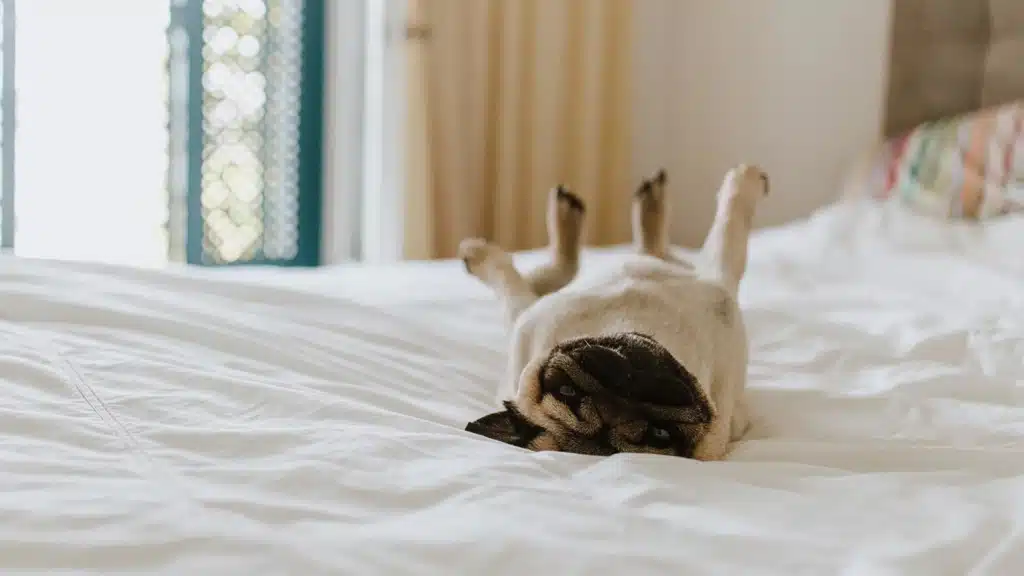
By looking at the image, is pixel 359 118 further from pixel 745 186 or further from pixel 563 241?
pixel 745 186

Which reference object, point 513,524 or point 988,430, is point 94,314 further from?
point 988,430

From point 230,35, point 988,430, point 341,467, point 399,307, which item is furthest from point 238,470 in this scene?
point 230,35

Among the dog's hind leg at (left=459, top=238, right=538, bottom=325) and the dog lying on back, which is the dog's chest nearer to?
the dog lying on back

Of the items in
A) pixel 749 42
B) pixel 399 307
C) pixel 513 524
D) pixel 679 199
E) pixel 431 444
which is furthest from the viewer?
pixel 679 199

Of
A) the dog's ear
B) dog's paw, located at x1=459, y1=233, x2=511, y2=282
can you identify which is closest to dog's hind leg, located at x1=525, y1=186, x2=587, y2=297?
dog's paw, located at x1=459, y1=233, x2=511, y2=282

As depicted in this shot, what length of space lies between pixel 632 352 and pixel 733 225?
0.54m

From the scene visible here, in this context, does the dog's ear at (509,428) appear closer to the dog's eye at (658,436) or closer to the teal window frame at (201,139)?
the dog's eye at (658,436)

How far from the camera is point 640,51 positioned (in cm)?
306

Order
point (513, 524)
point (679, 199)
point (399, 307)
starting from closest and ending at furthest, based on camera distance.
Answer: point (513, 524) < point (399, 307) < point (679, 199)

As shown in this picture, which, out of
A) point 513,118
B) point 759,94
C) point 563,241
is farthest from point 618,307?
point 759,94

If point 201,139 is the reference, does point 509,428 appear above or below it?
below

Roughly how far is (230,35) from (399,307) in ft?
4.85

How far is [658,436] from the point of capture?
759mm

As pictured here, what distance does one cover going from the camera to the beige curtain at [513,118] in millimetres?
2541
